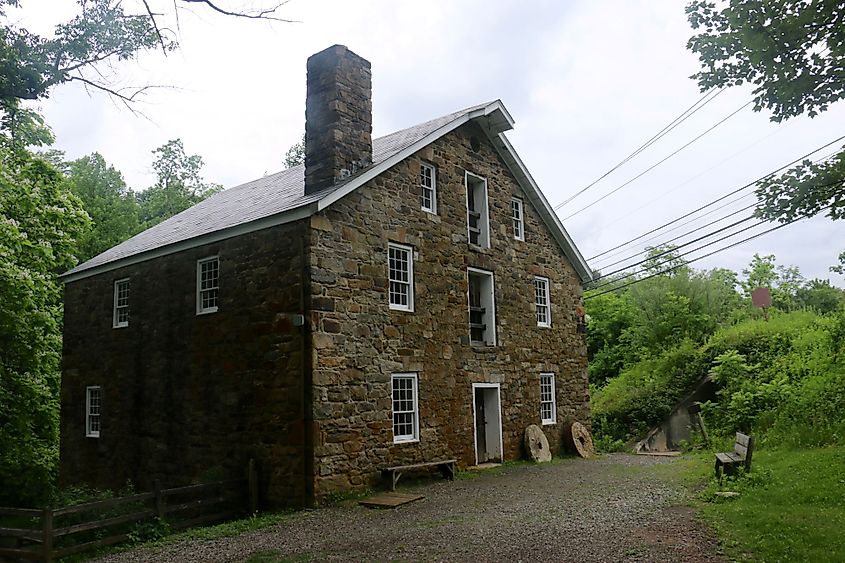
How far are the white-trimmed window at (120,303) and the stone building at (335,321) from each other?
0.05 metres

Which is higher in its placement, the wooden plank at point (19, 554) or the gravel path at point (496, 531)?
the gravel path at point (496, 531)

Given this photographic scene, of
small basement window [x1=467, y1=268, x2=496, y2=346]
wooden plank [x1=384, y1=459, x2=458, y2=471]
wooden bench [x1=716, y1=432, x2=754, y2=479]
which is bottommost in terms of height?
wooden plank [x1=384, y1=459, x2=458, y2=471]

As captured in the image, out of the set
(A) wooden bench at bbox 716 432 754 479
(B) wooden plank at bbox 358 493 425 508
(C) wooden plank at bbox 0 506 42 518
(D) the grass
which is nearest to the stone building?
(B) wooden plank at bbox 358 493 425 508

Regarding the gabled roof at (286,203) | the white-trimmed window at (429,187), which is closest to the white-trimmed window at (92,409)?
the gabled roof at (286,203)

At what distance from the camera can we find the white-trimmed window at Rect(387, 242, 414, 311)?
14602 mm

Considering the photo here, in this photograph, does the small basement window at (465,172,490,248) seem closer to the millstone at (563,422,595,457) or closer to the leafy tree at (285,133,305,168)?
the millstone at (563,422,595,457)

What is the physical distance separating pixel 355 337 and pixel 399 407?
6.56 ft

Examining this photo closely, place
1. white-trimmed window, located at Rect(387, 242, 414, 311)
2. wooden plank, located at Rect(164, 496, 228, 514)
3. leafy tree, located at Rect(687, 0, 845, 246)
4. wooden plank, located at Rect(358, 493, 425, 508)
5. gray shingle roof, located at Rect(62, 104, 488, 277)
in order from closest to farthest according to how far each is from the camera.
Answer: leafy tree, located at Rect(687, 0, 845, 246)
wooden plank, located at Rect(164, 496, 228, 514)
wooden plank, located at Rect(358, 493, 425, 508)
gray shingle roof, located at Rect(62, 104, 488, 277)
white-trimmed window, located at Rect(387, 242, 414, 311)

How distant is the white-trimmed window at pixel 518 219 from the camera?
18.8 m

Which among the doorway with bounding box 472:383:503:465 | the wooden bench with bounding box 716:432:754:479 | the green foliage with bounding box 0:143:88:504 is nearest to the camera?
the wooden bench with bounding box 716:432:754:479

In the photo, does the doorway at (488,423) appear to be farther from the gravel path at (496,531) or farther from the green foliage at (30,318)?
the green foliage at (30,318)

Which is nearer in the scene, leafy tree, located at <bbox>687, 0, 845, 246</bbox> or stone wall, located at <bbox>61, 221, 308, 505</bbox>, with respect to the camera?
leafy tree, located at <bbox>687, 0, 845, 246</bbox>

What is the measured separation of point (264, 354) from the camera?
13094 mm

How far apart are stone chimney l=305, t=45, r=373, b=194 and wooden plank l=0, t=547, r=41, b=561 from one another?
25.1 feet
